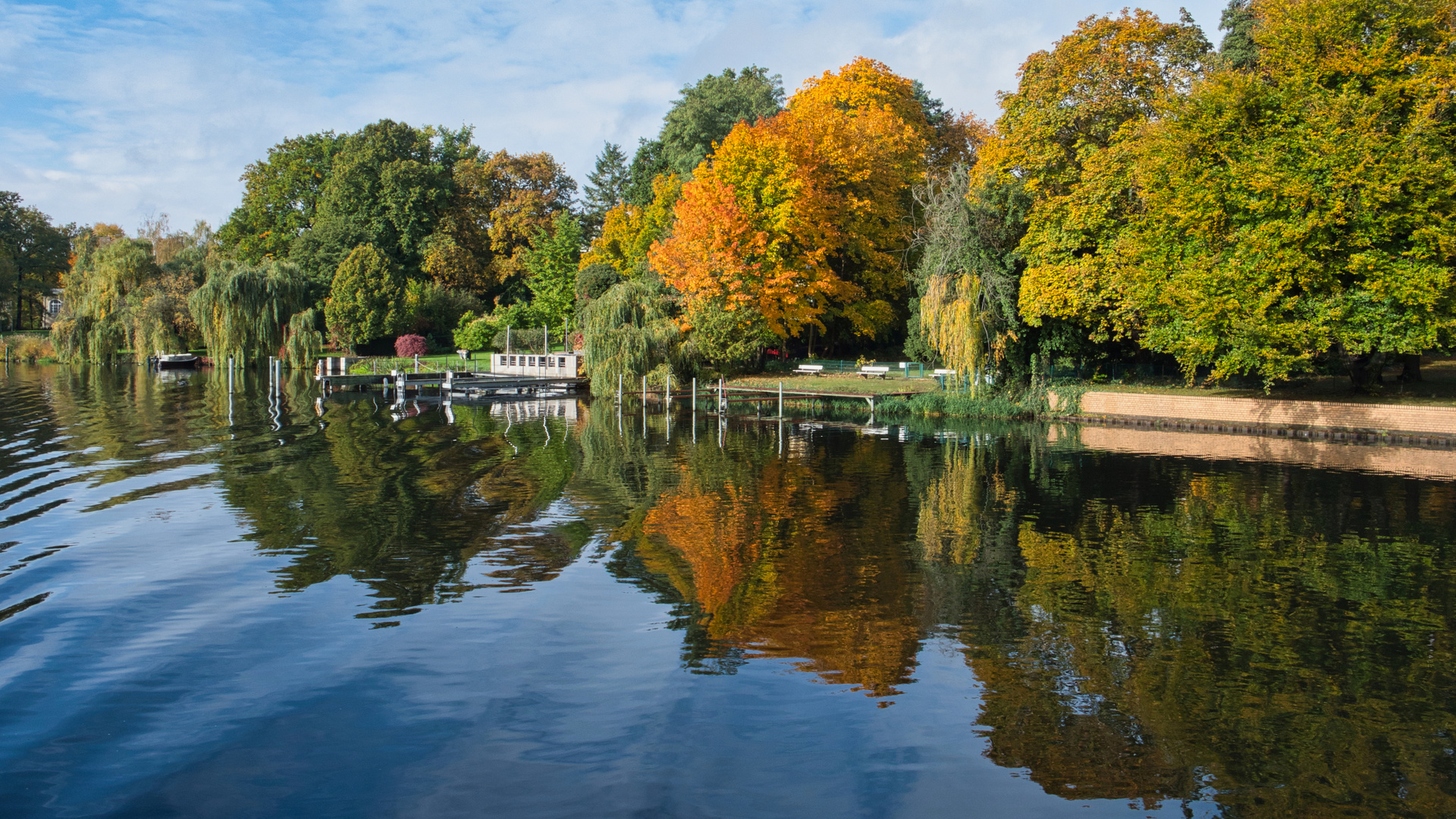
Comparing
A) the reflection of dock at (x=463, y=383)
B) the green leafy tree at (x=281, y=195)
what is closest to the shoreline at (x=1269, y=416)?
the reflection of dock at (x=463, y=383)

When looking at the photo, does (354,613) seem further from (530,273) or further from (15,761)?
(530,273)

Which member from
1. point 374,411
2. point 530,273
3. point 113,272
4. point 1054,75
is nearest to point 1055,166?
point 1054,75

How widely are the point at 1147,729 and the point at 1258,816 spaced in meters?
1.48

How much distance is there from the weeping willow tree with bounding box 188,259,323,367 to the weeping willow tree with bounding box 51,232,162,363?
13.4 m

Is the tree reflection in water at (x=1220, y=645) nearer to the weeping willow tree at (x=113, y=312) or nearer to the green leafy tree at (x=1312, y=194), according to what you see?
the green leafy tree at (x=1312, y=194)

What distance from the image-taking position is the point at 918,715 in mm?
9164

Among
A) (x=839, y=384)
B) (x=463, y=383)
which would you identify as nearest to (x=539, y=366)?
(x=463, y=383)

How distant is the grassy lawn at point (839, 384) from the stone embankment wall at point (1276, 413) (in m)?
7.39

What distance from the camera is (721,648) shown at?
10.9 meters

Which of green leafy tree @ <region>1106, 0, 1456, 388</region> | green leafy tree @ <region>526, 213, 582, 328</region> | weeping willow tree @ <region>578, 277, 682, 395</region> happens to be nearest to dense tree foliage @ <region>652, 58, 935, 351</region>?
weeping willow tree @ <region>578, 277, 682, 395</region>

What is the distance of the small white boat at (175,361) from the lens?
66875 mm

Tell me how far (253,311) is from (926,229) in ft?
127

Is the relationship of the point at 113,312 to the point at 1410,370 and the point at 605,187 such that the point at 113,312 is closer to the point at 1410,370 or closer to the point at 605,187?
the point at 605,187

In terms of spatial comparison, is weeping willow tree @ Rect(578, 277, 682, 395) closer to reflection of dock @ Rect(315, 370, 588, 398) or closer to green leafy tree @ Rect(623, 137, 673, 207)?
reflection of dock @ Rect(315, 370, 588, 398)
